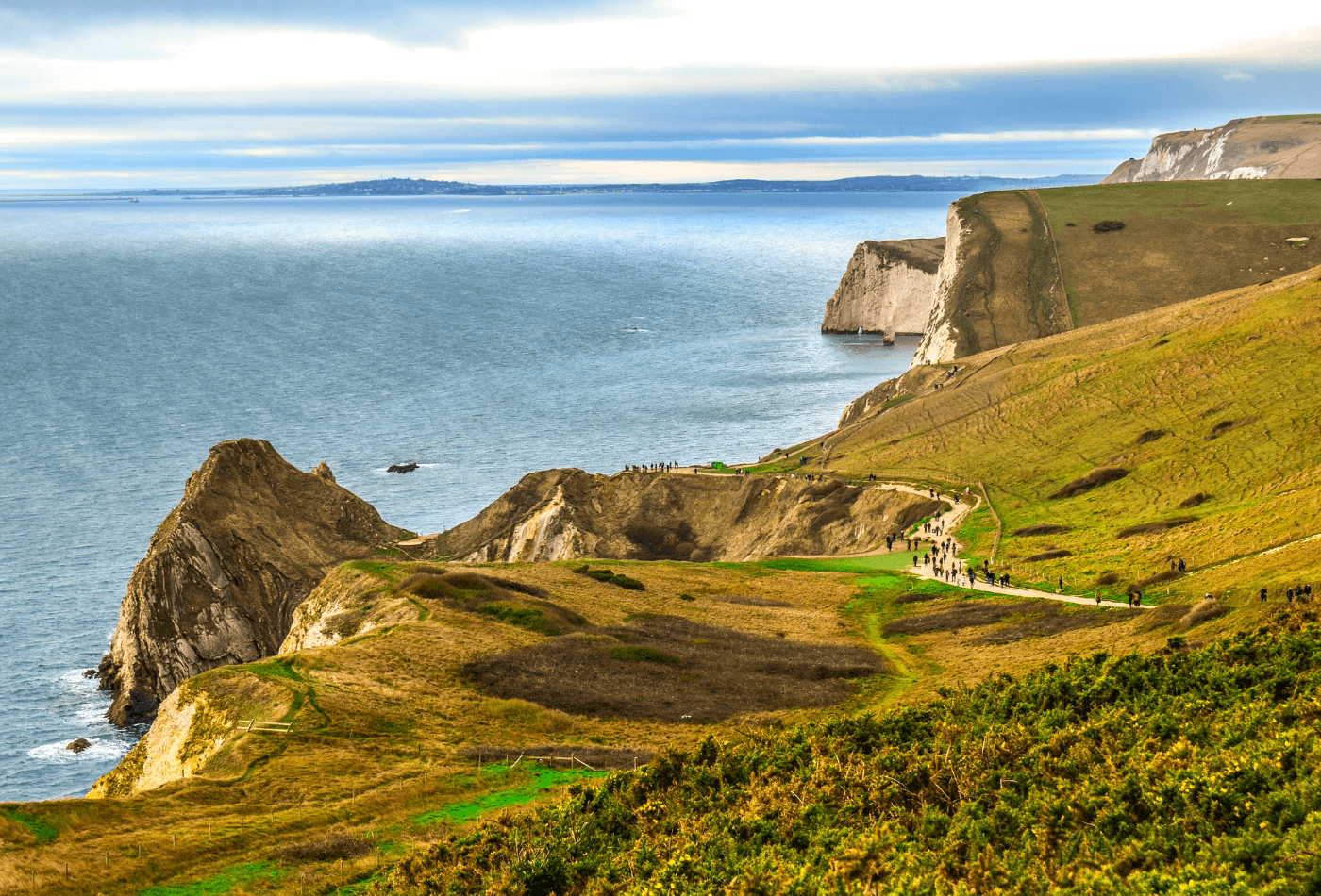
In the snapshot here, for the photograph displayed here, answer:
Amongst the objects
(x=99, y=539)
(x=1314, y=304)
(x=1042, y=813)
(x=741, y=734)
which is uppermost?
(x=1314, y=304)

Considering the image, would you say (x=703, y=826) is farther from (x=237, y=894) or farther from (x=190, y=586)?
(x=190, y=586)

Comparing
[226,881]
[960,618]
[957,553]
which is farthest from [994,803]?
[957,553]

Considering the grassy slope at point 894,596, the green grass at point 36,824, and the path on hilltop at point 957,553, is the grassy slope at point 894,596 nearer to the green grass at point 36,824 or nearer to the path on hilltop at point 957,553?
the green grass at point 36,824

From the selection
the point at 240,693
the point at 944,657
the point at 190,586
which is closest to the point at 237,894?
the point at 240,693

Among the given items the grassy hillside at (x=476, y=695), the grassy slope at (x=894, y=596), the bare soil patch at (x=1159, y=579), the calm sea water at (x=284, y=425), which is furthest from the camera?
the calm sea water at (x=284, y=425)

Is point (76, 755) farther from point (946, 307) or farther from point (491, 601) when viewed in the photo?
point (946, 307)

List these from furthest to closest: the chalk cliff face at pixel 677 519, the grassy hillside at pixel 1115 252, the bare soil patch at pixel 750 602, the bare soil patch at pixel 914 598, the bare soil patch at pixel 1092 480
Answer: the grassy hillside at pixel 1115 252, the chalk cliff face at pixel 677 519, the bare soil patch at pixel 1092 480, the bare soil patch at pixel 750 602, the bare soil patch at pixel 914 598

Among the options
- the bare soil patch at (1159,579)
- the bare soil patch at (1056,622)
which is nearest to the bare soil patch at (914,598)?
the bare soil patch at (1056,622)
